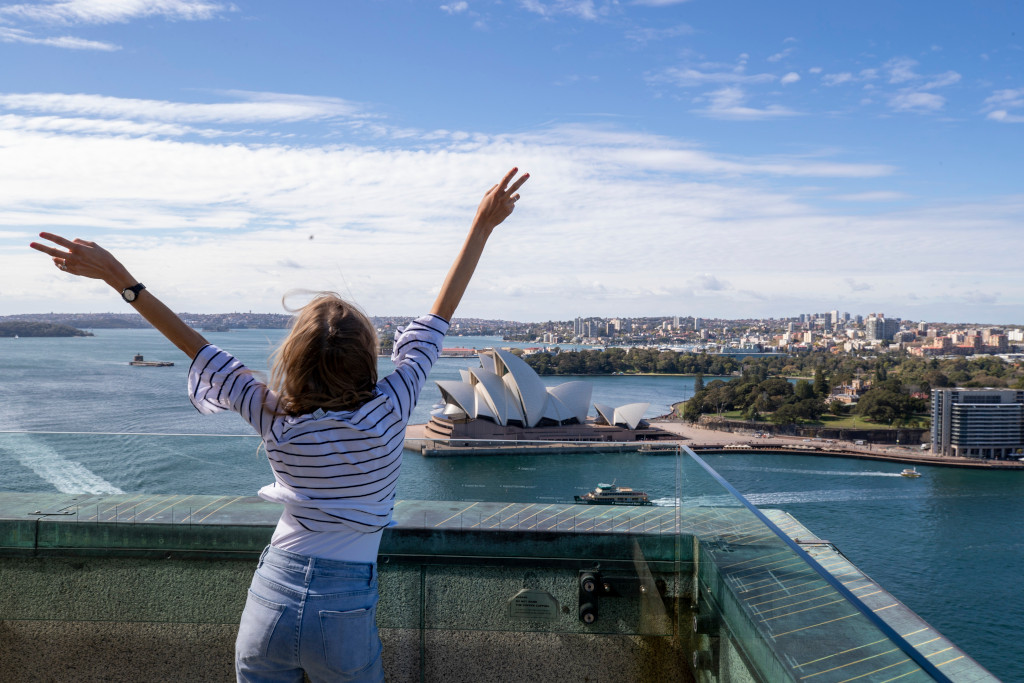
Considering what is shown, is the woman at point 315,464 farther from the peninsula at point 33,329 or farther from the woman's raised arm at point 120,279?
the peninsula at point 33,329

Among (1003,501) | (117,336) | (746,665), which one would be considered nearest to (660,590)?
(746,665)

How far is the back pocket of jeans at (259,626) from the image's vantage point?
663 mm

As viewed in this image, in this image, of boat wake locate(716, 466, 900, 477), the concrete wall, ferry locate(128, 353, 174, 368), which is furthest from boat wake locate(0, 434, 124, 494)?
ferry locate(128, 353, 174, 368)

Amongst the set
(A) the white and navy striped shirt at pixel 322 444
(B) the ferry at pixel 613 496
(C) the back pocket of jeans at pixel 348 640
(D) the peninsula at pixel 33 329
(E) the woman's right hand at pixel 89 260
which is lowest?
(D) the peninsula at pixel 33 329

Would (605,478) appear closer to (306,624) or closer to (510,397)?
(306,624)

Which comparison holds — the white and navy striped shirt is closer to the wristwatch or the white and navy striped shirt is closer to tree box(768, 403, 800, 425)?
the wristwatch

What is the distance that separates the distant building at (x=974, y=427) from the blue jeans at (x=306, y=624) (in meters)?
34.5

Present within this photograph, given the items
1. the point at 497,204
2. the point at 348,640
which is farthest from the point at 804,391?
the point at 348,640

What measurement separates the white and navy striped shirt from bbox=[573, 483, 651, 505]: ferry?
81 cm

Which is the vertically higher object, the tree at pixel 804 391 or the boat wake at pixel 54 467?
the boat wake at pixel 54 467

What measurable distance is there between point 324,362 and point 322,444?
70 millimetres

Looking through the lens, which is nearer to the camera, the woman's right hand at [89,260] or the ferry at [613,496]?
the woman's right hand at [89,260]

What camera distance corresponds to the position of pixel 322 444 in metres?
0.66

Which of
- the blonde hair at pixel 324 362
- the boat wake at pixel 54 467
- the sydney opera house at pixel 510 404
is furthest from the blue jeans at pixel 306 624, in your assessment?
the sydney opera house at pixel 510 404
